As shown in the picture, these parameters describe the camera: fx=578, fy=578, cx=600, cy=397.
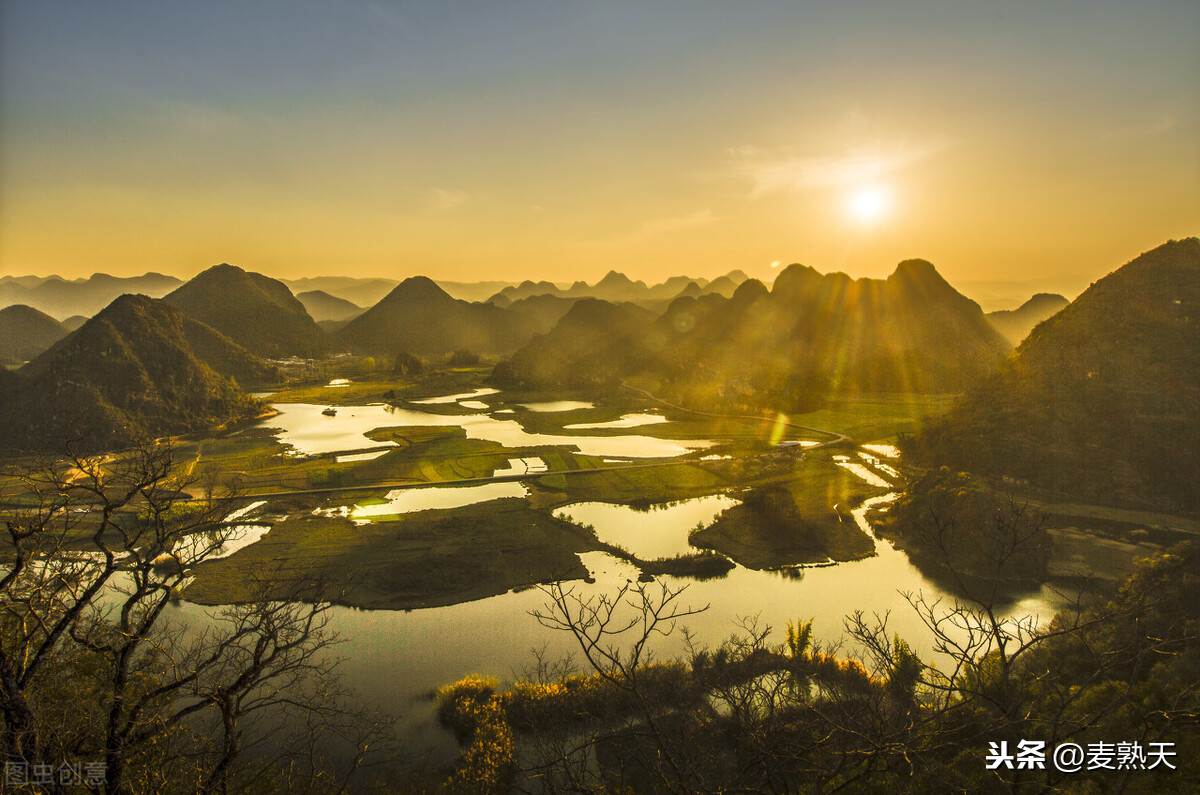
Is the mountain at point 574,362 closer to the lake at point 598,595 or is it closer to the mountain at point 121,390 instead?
the mountain at point 121,390

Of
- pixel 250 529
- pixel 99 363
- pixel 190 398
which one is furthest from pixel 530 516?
pixel 99 363

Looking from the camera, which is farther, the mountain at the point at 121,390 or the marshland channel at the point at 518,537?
the mountain at the point at 121,390

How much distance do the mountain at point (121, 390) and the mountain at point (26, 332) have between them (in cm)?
8899

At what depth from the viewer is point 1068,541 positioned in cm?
3528

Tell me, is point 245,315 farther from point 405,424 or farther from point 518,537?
point 518,537

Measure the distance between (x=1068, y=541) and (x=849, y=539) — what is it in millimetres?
12678

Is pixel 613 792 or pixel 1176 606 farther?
pixel 1176 606

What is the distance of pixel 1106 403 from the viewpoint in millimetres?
49250

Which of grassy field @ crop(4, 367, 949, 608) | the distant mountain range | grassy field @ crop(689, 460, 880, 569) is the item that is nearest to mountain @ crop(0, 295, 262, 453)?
grassy field @ crop(4, 367, 949, 608)

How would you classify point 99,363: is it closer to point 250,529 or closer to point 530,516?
point 250,529

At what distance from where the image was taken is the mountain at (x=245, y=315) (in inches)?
6654

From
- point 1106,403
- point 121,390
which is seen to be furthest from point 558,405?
point 1106,403

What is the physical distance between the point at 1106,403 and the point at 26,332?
806ft

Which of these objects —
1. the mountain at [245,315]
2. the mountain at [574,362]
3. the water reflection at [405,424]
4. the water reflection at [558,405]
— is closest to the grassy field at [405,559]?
the water reflection at [405,424]
